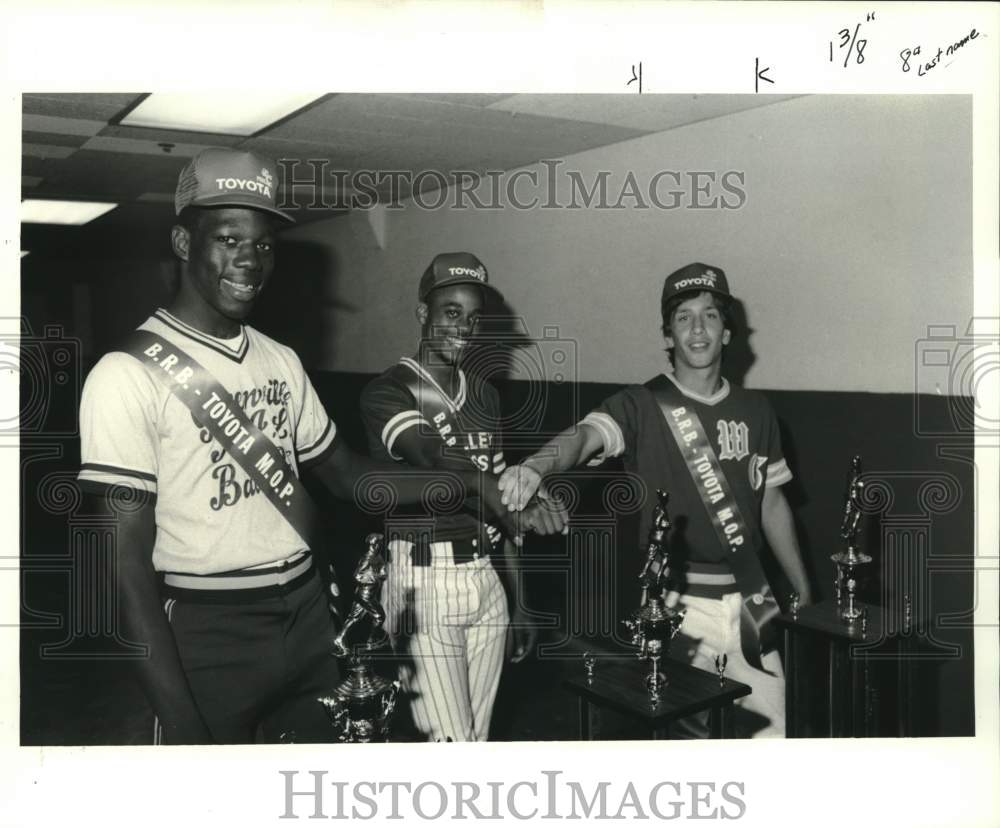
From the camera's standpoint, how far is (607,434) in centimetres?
219

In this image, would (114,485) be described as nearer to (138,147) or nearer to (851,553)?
(138,147)

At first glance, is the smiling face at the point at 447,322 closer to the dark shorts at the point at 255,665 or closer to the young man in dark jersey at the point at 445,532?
the young man in dark jersey at the point at 445,532

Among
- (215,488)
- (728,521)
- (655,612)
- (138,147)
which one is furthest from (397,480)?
(138,147)

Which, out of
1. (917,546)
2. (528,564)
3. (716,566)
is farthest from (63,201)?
(917,546)

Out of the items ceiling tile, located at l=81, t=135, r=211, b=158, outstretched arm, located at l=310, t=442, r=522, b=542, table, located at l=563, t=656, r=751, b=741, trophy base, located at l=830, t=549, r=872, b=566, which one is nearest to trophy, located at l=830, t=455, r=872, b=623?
trophy base, located at l=830, t=549, r=872, b=566

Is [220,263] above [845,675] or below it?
above

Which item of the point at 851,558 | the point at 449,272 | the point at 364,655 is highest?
the point at 449,272

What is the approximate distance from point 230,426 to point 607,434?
0.85 meters

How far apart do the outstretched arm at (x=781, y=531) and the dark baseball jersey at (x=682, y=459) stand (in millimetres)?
28

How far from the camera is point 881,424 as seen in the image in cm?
231

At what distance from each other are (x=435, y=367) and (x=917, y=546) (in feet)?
3.89

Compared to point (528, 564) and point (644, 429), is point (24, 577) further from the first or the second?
point (644, 429)

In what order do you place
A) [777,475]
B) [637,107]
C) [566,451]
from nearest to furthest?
[637,107] < [566,451] < [777,475]

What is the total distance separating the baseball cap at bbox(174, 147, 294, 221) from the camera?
188 cm
